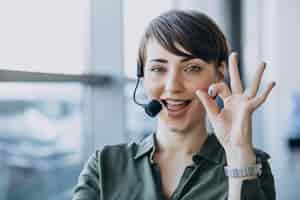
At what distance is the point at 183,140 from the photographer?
1413mm

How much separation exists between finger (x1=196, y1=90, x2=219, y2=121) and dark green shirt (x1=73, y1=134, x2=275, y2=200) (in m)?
0.16

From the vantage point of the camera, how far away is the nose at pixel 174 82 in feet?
4.37

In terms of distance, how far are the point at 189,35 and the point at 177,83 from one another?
141 mm

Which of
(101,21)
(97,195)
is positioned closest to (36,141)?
(101,21)

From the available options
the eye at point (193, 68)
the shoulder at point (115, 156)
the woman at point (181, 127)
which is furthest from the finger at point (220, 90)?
the shoulder at point (115, 156)

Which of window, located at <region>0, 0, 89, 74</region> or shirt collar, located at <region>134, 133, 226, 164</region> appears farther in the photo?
window, located at <region>0, 0, 89, 74</region>

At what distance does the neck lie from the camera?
1.41 m

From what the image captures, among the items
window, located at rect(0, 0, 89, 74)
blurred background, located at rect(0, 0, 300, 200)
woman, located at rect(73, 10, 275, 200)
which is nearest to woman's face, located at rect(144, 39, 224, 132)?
woman, located at rect(73, 10, 275, 200)

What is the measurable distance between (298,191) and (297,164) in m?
1.17

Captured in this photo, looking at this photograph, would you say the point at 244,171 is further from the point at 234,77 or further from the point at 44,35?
the point at 44,35

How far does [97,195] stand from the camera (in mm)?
1361

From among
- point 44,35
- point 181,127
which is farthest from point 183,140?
point 44,35

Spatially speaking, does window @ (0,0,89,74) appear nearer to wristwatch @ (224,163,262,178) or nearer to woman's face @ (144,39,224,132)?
woman's face @ (144,39,224,132)

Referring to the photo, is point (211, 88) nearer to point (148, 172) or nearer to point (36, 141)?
point (148, 172)
